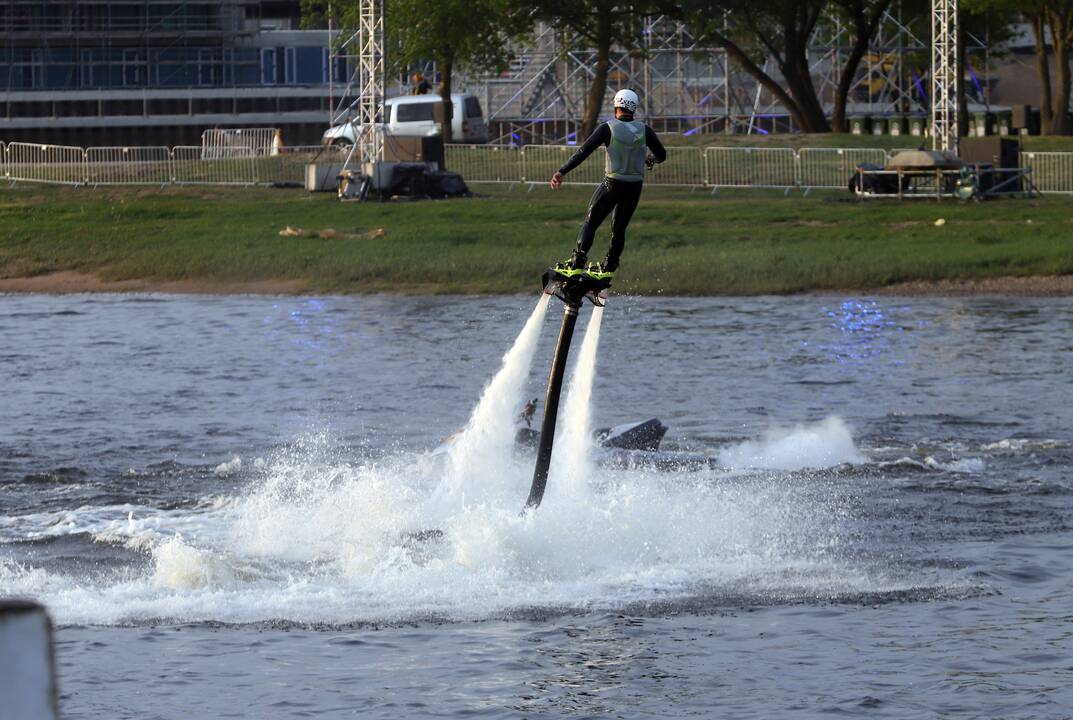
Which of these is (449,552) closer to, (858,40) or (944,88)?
(944,88)

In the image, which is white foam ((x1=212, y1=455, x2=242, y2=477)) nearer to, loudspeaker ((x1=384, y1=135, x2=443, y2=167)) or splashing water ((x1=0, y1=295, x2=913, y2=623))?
splashing water ((x1=0, y1=295, x2=913, y2=623))

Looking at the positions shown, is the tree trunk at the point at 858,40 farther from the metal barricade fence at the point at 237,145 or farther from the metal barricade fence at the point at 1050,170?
the metal barricade fence at the point at 237,145

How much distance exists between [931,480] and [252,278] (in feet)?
71.2

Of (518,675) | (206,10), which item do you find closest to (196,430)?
(518,675)

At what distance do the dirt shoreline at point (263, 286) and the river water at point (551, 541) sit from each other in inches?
278

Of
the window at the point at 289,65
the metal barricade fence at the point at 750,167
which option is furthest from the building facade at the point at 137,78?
the metal barricade fence at the point at 750,167

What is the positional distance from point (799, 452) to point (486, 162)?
112ft

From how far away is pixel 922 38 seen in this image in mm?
68500

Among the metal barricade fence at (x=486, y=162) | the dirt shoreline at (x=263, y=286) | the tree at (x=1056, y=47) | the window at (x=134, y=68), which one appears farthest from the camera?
the window at (x=134, y=68)

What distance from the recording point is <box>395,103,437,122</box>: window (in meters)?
63.9

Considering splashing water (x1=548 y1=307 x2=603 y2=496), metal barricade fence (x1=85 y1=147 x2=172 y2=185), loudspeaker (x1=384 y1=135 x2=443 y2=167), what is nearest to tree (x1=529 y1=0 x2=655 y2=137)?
loudspeaker (x1=384 y1=135 x2=443 y2=167)

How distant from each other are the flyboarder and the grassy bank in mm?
22123

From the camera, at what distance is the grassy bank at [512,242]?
34812mm

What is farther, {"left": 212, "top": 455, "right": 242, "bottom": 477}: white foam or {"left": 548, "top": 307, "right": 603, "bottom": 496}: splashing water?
{"left": 212, "top": 455, "right": 242, "bottom": 477}: white foam
